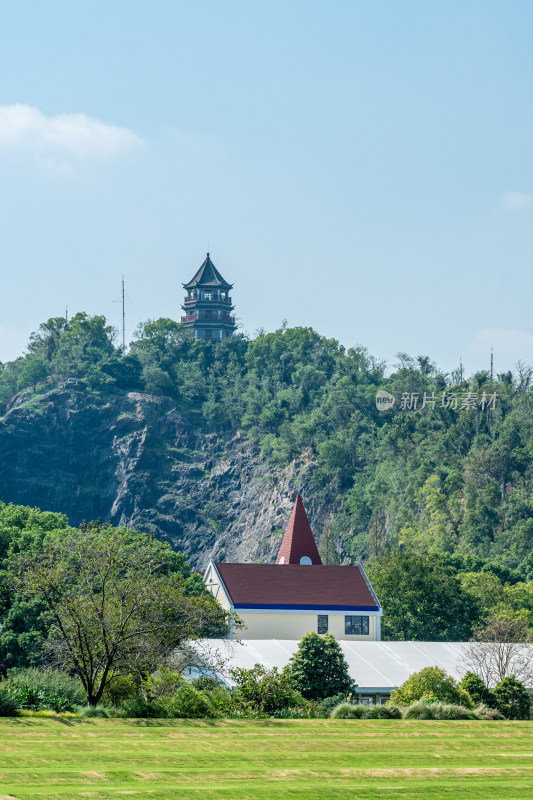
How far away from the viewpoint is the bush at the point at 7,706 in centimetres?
2602

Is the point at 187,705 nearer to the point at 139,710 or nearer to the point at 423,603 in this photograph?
the point at 139,710

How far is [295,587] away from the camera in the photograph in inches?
2534

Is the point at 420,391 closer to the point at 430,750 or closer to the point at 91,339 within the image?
the point at 91,339

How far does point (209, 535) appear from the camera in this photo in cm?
13825

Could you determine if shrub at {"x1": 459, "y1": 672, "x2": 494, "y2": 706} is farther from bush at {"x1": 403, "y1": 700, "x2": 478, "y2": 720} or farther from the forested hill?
the forested hill

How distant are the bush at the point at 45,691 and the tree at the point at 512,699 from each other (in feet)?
40.5

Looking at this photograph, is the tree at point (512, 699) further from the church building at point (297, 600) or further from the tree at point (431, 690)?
the church building at point (297, 600)

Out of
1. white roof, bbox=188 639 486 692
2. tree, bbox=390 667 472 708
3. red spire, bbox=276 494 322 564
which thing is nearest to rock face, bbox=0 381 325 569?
red spire, bbox=276 494 322 564

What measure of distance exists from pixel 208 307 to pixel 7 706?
469 feet

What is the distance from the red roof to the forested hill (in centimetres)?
4113

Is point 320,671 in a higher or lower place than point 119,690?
lower

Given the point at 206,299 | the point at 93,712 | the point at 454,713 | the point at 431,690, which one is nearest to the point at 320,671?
the point at 431,690

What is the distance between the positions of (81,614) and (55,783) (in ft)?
36.4

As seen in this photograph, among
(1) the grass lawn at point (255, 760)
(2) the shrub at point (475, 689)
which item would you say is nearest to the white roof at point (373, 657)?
(2) the shrub at point (475, 689)
